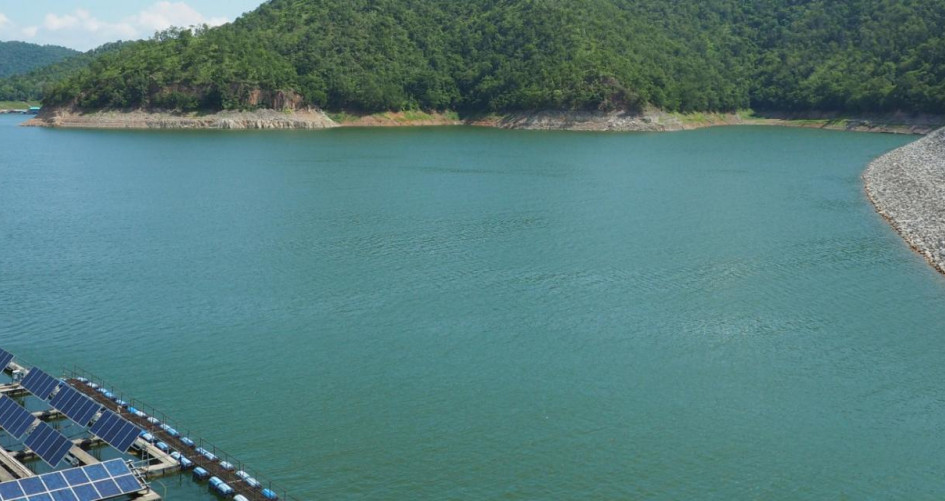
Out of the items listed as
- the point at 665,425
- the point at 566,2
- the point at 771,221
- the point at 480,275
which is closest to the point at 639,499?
the point at 665,425

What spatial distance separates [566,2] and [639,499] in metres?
161

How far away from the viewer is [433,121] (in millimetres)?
163125

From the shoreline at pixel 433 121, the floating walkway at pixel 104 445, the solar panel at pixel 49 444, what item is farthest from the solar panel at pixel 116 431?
the shoreline at pixel 433 121

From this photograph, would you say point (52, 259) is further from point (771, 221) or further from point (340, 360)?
point (771, 221)

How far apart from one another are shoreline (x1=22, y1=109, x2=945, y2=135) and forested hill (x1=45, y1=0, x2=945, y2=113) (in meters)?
1.80

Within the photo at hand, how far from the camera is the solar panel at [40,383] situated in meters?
28.5

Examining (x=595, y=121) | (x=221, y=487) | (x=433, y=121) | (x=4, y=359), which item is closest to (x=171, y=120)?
(x=433, y=121)

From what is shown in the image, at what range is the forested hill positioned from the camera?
147 m

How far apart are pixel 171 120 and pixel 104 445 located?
123m

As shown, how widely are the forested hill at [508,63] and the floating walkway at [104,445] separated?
124 meters

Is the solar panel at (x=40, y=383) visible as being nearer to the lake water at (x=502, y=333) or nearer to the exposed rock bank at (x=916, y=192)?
the lake water at (x=502, y=333)

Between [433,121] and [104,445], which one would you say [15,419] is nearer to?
[104,445]

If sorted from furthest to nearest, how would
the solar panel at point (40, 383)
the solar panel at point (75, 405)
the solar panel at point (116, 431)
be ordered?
the solar panel at point (40, 383) → the solar panel at point (75, 405) → the solar panel at point (116, 431)

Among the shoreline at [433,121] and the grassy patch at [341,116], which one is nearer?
the shoreline at [433,121]
